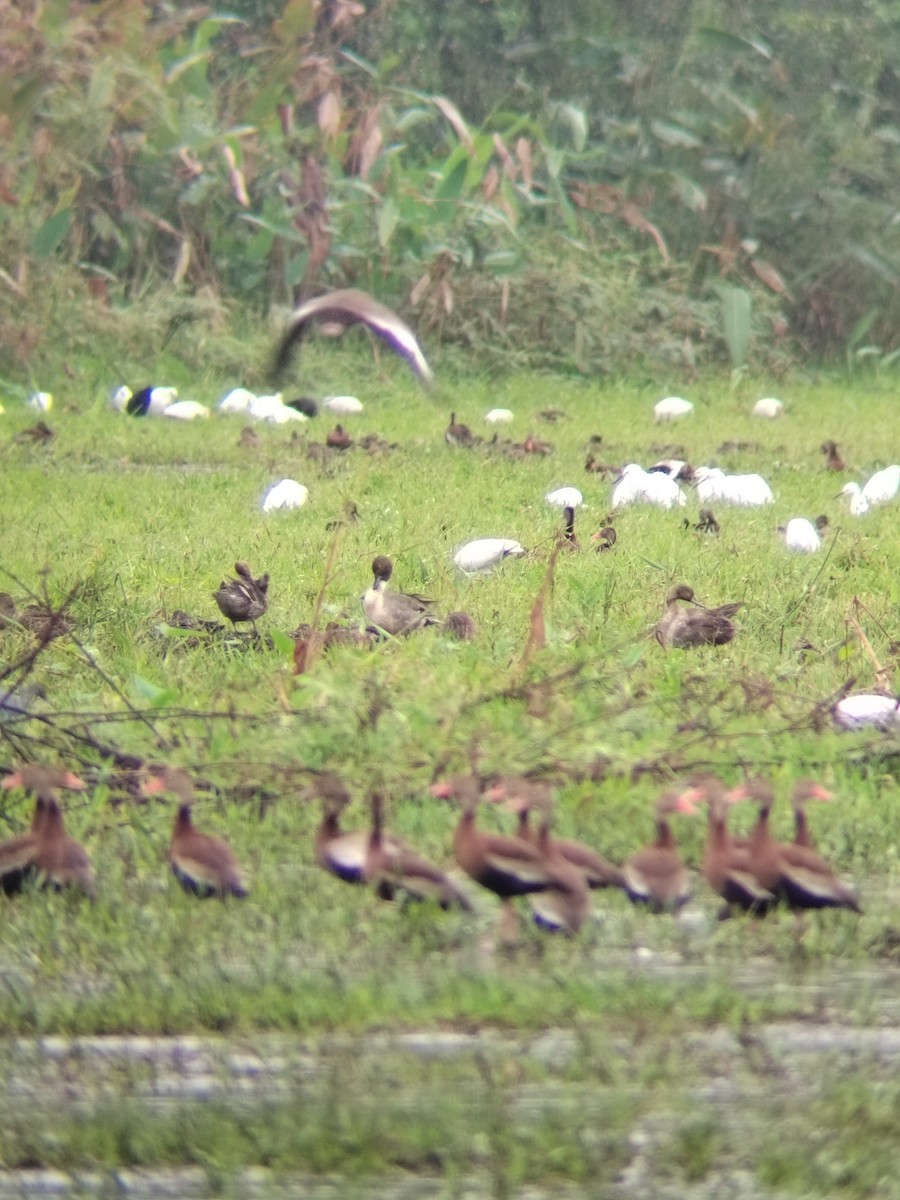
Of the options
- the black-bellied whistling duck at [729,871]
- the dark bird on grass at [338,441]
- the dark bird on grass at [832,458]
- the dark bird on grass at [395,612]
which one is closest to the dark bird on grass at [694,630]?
the dark bird on grass at [395,612]

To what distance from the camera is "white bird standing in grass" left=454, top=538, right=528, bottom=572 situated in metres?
5.38

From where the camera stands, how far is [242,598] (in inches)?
182

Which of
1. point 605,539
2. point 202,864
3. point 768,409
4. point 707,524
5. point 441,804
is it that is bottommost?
point 768,409

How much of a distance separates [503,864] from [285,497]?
3857 millimetres

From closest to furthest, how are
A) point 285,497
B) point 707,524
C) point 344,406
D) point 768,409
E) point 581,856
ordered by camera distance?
point 581,856 < point 707,524 < point 285,497 < point 344,406 < point 768,409

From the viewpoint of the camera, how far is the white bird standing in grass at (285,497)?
6.54 metres

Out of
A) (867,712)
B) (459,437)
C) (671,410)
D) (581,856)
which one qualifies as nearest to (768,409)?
(671,410)

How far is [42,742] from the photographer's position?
341 centimetres

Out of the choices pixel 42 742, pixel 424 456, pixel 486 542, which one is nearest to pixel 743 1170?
pixel 42 742

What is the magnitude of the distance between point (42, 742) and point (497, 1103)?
4.62ft

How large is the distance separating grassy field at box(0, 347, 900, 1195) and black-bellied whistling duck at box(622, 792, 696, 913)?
54mm

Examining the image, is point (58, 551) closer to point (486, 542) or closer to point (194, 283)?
point (486, 542)

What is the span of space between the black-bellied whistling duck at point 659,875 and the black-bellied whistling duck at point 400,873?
273 millimetres

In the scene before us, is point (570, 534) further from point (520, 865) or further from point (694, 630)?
point (520, 865)
